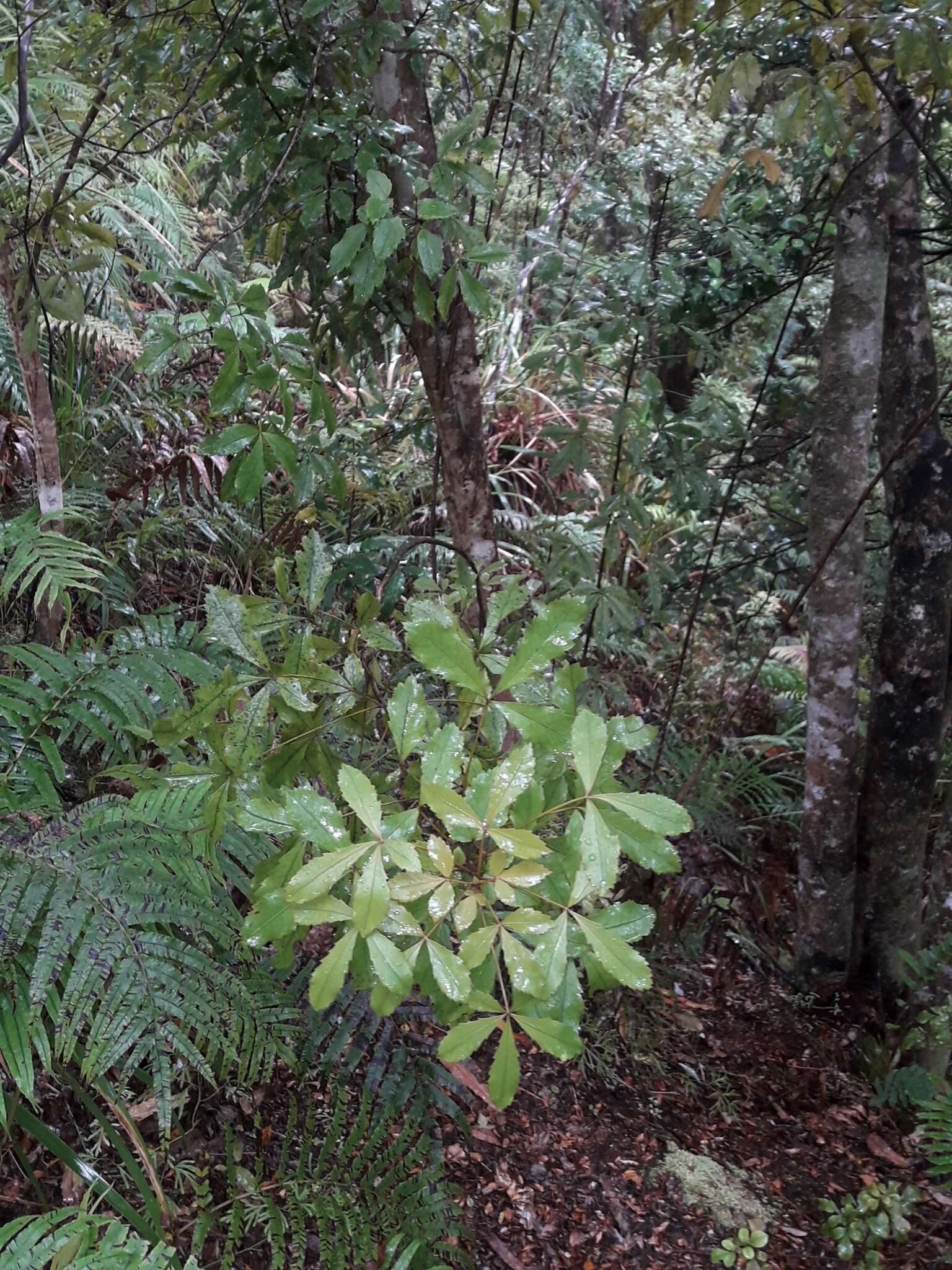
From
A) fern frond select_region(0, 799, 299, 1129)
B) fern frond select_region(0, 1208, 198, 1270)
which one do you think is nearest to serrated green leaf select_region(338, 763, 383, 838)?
fern frond select_region(0, 799, 299, 1129)

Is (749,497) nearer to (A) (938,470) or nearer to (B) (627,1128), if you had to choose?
(A) (938,470)

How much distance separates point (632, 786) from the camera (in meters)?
2.93

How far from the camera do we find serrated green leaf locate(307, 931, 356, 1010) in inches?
29.9

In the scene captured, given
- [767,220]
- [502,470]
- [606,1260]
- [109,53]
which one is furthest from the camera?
[502,470]

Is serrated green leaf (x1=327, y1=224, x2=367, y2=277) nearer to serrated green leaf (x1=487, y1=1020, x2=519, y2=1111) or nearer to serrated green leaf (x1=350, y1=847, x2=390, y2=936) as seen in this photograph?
serrated green leaf (x1=350, y1=847, x2=390, y2=936)

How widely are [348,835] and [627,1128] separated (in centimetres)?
184

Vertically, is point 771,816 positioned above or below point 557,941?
below

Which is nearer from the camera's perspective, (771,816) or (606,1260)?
(606,1260)

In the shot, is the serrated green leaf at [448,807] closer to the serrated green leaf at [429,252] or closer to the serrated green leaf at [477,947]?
the serrated green leaf at [477,947]

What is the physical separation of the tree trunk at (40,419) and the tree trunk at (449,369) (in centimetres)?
87

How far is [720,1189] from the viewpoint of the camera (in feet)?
6.93

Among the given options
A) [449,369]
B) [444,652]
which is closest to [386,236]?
[449,369]

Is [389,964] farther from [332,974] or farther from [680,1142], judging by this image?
[680,1142]

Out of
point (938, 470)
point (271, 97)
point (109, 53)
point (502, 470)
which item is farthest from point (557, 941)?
point (502, 470)
